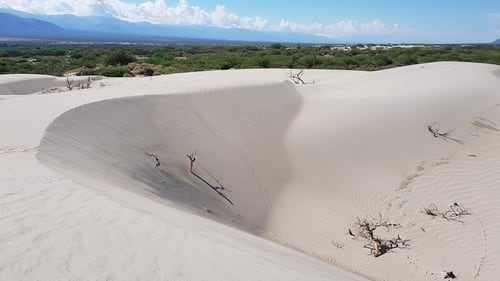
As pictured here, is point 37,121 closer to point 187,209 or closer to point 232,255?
point 187,209

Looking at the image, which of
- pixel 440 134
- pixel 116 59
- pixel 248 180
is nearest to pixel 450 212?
pixel 440 134

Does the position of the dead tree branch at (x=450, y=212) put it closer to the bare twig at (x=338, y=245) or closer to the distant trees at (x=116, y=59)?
the bare twig at (x=338, y=245)

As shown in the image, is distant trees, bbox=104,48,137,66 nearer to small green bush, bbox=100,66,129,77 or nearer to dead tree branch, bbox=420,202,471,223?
small green bush, bbox=100,66,129,77

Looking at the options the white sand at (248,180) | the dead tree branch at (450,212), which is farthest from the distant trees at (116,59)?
the dead tree branch at (450,212)

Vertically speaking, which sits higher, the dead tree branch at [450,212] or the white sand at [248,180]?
the white sand at [248,180]

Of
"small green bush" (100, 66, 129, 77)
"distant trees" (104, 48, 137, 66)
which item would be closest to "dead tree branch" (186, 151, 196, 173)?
"small green bush" (100, 66, 129, 77)

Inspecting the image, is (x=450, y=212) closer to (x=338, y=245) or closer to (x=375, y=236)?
(x=375, y=236)

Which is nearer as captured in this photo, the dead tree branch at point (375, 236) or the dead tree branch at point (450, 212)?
the dead tree branch at point (375, 236)
